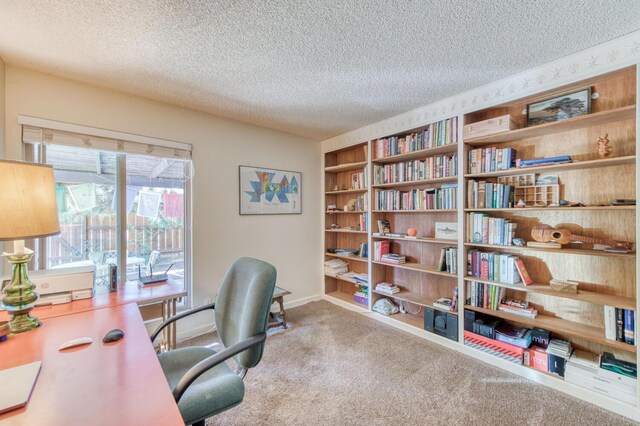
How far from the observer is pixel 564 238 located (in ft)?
6.41

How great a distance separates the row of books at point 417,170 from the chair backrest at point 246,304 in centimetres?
205

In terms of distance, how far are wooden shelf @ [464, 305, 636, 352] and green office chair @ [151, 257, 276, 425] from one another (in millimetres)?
2020

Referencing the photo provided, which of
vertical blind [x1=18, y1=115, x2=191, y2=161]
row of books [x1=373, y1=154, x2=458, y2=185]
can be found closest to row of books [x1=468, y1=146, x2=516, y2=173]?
row of books [x1=373, y1=154, x2=458, y2=185]

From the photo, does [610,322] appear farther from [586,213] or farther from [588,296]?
[586,213]

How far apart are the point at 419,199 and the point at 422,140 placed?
62 cm

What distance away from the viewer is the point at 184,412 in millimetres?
1061

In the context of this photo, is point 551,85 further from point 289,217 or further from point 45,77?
point 45,77

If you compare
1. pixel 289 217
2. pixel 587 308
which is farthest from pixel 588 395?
pixel 289 217

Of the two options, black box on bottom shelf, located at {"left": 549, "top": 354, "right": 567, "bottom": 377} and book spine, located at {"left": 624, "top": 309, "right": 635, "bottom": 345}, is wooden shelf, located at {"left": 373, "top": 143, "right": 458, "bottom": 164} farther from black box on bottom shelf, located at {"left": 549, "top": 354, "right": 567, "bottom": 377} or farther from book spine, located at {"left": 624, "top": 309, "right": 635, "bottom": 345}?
black box on bottom shelf, located at {"left": 549, "top": 354, "right": 567, "bottom": 377}

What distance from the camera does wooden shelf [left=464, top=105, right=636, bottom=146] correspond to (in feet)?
5.72

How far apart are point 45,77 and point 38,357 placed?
2.17 metres

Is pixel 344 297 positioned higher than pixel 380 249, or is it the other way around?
pixel 380 249

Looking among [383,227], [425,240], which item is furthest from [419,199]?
[383,227]

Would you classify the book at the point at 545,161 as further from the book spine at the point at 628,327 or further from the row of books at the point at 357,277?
the row of books at the point at 357,277
